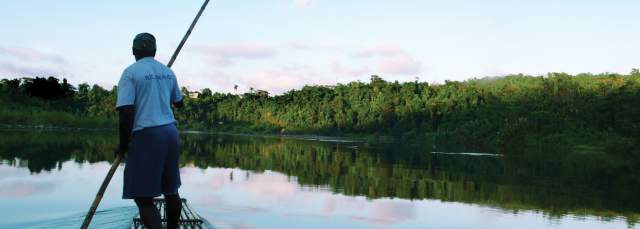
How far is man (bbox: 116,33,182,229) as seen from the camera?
5.09 meters

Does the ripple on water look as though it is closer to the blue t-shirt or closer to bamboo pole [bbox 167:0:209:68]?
bamboo pole [bbox 167:0:209:68]

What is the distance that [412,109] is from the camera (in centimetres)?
10431

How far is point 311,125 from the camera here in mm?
121562

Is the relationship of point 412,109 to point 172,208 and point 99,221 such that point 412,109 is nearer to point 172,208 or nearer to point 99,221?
point 99,221

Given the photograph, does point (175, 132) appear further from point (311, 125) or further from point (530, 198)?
point (311, 125)

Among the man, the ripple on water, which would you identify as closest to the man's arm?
the man

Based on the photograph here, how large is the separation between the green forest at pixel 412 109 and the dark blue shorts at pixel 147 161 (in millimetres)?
70429

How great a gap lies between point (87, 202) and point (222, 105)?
12225cm

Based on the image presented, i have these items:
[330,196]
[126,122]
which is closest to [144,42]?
[126,122]

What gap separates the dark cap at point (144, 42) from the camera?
212 inches

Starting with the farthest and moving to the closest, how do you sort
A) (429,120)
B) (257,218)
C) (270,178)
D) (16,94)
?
(429,120) → (16,94) → (270,178) → (257,218)

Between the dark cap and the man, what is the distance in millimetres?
98

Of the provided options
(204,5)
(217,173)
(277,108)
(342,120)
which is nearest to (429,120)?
(342,120)

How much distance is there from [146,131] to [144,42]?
0.73 meters
